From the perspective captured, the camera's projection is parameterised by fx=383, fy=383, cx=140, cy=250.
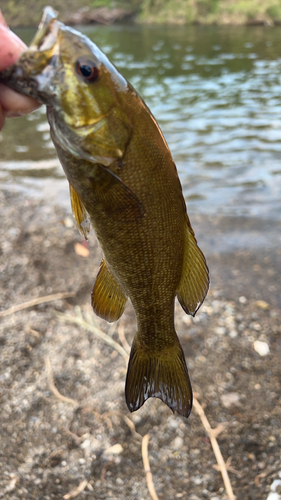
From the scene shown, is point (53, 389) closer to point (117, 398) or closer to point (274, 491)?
point (117, 398)

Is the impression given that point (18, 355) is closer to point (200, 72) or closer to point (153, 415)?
point (153, 415)

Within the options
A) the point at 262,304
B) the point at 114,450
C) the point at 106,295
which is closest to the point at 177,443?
the point at 114,450

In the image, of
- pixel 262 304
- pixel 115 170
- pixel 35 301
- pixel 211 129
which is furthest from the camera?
pixel 211 129

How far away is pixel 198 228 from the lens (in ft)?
18.4

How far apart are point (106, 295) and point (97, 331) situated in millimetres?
1787

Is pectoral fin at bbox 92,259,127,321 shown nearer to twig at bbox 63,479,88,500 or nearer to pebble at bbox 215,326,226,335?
twig at bbox 63,479,88,500

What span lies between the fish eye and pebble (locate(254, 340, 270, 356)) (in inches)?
115

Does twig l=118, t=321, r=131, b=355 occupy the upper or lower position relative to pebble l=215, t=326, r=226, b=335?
upper

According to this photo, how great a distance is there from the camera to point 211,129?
9.41 m

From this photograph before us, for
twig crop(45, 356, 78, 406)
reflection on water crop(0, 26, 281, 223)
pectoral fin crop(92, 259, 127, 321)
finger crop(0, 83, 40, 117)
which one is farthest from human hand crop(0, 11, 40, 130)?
reflection on water crop(0, 26, 281, 223)

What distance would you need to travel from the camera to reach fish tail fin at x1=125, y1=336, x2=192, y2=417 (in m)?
1.99

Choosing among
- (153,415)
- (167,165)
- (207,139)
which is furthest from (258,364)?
(207,139)

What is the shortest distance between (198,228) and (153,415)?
3.20 meters

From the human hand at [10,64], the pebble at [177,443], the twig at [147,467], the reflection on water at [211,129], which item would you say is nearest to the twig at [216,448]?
the pebble at [177,443]
